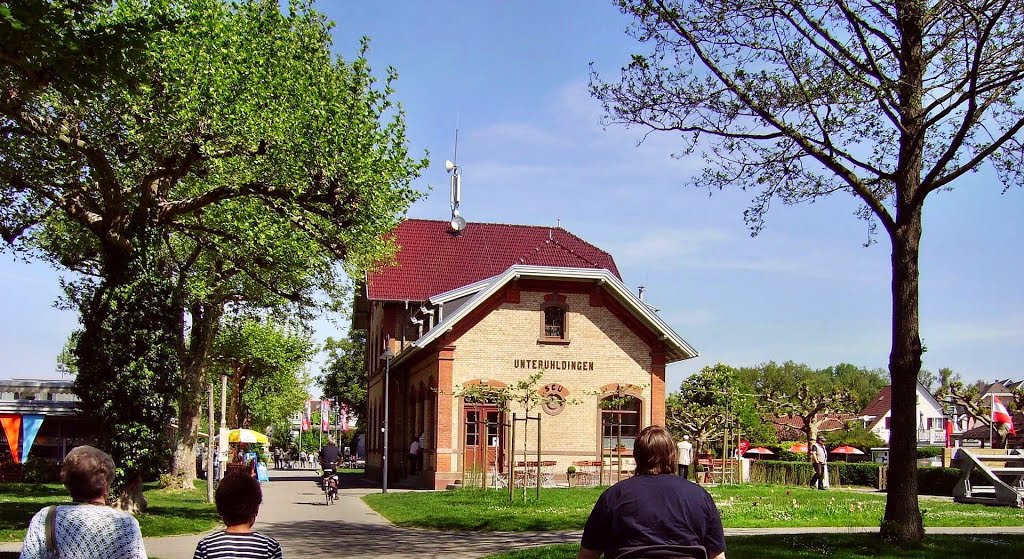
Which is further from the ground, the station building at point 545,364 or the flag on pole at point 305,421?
the station building at point 545,364

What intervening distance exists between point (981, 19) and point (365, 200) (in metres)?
11.6

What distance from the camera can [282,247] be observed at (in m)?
21.8

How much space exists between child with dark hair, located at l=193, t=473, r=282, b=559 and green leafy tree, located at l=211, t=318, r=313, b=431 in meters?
28.4

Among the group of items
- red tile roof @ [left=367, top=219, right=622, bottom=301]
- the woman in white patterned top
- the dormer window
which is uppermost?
red tile roof @ [left=367, top=219, right=622, bottom=301]

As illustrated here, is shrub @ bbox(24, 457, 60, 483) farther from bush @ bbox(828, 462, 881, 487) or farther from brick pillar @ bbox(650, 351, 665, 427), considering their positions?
bush @ bbox(828, 462, 881, 487)

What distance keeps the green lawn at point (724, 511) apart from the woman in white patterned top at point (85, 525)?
13047 mm

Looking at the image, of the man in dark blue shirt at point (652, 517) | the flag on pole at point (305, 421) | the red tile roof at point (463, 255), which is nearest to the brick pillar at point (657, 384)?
the red tile roof at point (463, 255)

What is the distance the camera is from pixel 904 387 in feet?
44.0

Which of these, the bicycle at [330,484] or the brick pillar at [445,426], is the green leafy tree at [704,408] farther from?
the bicycle at [330,484]

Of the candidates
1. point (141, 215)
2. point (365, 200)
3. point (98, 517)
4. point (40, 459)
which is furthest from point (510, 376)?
point (98, 517)

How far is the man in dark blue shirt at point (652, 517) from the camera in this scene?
526 cm

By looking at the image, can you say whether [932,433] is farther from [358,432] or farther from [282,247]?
[282,247]

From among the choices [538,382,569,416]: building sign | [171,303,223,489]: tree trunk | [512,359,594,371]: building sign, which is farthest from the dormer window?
[171,303,223,489]: tree trunk

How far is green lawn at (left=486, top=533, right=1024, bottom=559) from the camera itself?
40.9ft
